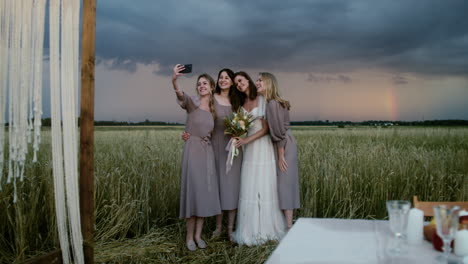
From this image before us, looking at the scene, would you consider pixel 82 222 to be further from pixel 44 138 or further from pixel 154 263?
pixel 44 138

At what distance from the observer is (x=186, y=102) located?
4.05 metres

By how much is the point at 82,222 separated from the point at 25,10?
62.1 inches

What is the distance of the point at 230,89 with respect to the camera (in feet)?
14.4

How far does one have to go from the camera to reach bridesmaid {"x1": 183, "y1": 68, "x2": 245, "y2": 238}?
424 centimetres

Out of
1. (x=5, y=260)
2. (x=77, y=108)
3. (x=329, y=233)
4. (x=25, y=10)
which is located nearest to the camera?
(x=329, y=233)

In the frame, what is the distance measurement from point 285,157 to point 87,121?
76.5 inches

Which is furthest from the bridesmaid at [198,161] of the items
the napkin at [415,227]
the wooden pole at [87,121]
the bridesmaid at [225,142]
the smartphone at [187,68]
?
the napkin at [415,227]

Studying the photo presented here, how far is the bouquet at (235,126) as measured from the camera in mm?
3949

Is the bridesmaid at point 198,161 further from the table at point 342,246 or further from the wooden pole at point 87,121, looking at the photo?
the table at point 342,246

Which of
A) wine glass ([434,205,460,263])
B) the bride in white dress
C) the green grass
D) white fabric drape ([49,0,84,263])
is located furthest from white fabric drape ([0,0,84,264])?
wine glass ([434,205,460,263])

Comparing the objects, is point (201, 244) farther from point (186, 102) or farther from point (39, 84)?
point (39, 84)

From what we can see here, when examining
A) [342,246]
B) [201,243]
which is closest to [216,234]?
[201,243]

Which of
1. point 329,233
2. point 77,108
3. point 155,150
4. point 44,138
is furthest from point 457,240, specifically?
point 44,138

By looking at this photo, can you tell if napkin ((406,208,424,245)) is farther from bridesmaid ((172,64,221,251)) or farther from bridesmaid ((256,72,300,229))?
bridesmaid ((172,64,221,251))
